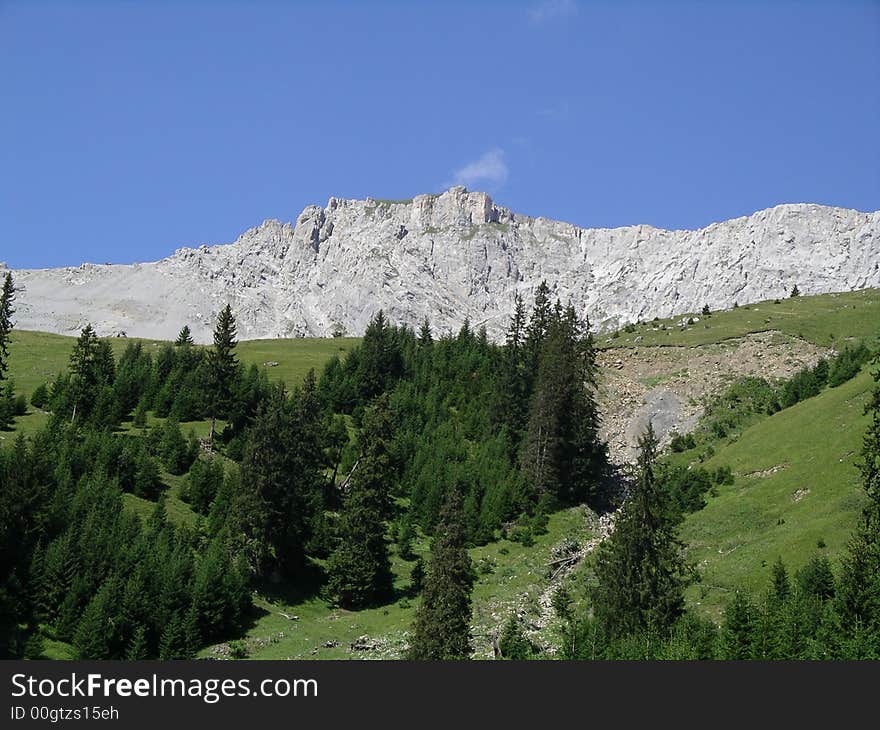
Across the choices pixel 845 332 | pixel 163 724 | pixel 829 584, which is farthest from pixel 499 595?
pixel 845 332

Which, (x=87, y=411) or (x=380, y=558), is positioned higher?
(x=87, y=411)

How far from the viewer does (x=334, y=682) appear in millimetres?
25469

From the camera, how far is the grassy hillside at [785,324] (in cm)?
11462

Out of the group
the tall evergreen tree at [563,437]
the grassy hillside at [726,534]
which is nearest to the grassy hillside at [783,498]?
the grassy hillside at [726,534]

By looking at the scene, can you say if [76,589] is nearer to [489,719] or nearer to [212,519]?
[212,519]

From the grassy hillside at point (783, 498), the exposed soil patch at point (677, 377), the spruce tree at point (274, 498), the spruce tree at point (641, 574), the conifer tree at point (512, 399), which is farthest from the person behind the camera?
the exposed soil patch at point (677, 377)

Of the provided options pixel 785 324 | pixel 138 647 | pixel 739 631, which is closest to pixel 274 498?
pixel 138 647

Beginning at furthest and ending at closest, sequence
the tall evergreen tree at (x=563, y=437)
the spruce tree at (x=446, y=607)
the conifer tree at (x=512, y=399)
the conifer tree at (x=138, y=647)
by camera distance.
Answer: the conifer tree at (x=512, y=399) < the tall evergreen tree at (x=563, y=437) < the conifer tree at (x=138, y=647) < the spruce tree at (x=446, y=607)

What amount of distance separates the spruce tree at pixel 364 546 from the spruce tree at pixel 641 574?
21308mm

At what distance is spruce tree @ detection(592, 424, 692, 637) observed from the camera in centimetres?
4728

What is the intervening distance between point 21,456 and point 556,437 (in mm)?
48865

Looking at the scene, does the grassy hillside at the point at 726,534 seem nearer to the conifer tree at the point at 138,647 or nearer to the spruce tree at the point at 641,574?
the conifer tree at the point at 138,647

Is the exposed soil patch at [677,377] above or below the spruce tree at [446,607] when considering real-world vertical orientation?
above

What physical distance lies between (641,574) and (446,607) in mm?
11806
